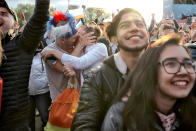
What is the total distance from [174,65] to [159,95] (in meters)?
0.20

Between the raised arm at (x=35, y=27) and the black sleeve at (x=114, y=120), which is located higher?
the raised arm at (x=35, y=27)

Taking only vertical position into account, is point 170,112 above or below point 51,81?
above

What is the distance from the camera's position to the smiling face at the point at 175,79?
1396mm

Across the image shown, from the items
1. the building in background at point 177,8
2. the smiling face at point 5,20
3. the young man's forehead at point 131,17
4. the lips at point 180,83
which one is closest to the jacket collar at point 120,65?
the young man's forehead at point 131,17

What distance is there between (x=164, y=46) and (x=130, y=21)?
2.15 ft

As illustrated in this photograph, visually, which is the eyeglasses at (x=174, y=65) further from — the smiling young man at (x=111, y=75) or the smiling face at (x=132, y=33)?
the smiling face at (x=132, y=33)

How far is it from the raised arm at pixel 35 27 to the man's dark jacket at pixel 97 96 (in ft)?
2.06

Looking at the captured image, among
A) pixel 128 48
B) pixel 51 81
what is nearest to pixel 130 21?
pixel 128 48

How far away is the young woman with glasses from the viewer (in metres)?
1.39

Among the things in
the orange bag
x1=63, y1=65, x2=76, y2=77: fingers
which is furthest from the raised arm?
the orange bag

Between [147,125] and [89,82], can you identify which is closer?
[147,125]

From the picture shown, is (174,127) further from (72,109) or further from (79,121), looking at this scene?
(72,109)

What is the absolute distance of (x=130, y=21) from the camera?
2.07 m

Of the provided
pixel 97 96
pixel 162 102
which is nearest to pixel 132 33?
pixel 97 96
